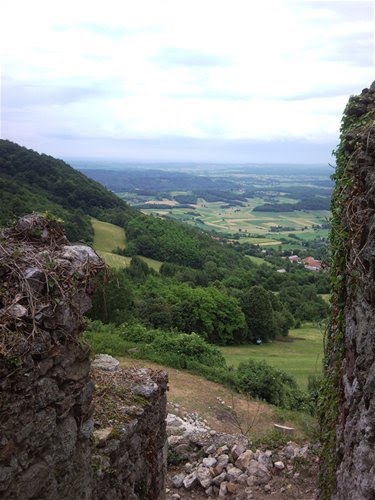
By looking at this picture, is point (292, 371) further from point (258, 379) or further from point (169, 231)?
point (169, 231)

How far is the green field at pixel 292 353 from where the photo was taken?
27019 mm

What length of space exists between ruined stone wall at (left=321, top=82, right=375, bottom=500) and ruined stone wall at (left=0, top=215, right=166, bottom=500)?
3.25 m

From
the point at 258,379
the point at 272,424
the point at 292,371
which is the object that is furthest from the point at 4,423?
the point at 292,371

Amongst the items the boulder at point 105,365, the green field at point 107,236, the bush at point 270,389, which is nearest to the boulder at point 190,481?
the boulder at point 105,365

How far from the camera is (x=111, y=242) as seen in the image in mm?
54250

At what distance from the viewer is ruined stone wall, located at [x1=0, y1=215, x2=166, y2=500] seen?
469 centimetres

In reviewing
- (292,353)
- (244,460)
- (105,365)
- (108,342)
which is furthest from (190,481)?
(292,353)

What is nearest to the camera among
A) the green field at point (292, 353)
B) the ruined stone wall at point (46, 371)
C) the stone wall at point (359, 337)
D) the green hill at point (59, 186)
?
the ruined stone wall at point (46, 371)

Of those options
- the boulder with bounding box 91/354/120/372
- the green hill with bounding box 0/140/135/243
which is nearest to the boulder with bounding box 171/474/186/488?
the boulder with bounding box 91/354/120/372

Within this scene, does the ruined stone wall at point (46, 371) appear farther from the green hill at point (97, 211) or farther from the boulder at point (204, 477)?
the green hill at point (97, 211)

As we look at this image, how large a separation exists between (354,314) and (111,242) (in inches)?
1943

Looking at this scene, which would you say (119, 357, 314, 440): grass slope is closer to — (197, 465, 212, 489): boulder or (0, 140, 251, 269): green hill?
(197, 465, 212, 489): boulder

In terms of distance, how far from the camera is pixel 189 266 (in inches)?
2274

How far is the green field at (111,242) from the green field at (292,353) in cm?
1743
